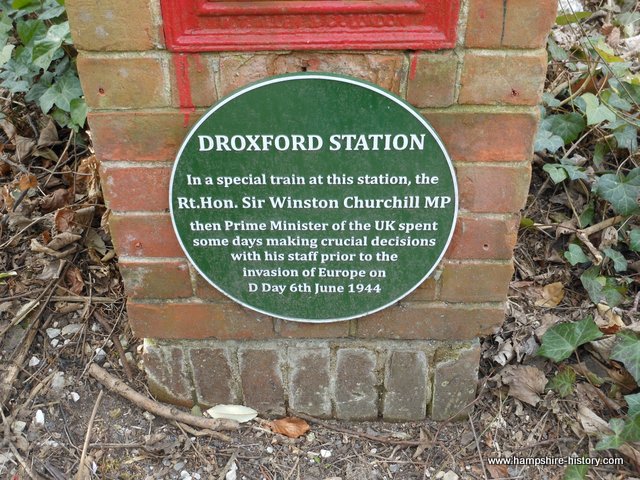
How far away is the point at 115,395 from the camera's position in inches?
71.7

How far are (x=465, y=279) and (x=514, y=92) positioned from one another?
455 millimetres

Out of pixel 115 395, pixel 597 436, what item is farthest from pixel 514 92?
pixel 115 395

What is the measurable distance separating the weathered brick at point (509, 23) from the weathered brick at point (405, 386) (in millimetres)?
791

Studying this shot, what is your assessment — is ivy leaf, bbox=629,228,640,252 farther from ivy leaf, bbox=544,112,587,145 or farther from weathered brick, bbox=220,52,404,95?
weathered brick, bbox=220,52,404,95

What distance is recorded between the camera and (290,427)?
1.76m

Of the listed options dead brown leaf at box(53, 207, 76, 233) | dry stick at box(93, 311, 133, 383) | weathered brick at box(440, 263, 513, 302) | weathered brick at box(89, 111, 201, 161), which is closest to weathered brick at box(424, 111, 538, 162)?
weathered brick at box(440, 263, 513, 302)

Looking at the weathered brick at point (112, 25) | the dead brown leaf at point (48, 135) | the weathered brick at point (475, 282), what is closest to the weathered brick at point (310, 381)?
the weathered brick at point (475, 282)

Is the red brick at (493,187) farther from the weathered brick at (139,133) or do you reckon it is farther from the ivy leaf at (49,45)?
the ivy leaf at (49,45)

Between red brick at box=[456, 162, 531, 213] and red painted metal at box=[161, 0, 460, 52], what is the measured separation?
0.29 metres

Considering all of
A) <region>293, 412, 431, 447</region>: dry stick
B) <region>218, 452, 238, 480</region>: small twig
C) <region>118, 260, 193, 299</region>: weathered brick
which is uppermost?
<region>118, 260, 193, 299</region>: weathered brick

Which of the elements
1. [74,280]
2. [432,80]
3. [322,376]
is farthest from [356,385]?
[74,280]

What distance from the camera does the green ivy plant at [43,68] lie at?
1954 mm

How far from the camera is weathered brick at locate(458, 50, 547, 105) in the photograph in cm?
126

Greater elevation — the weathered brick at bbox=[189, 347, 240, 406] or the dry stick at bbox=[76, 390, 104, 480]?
the weathered brick at bbox=[189, 347, 240, 406]
